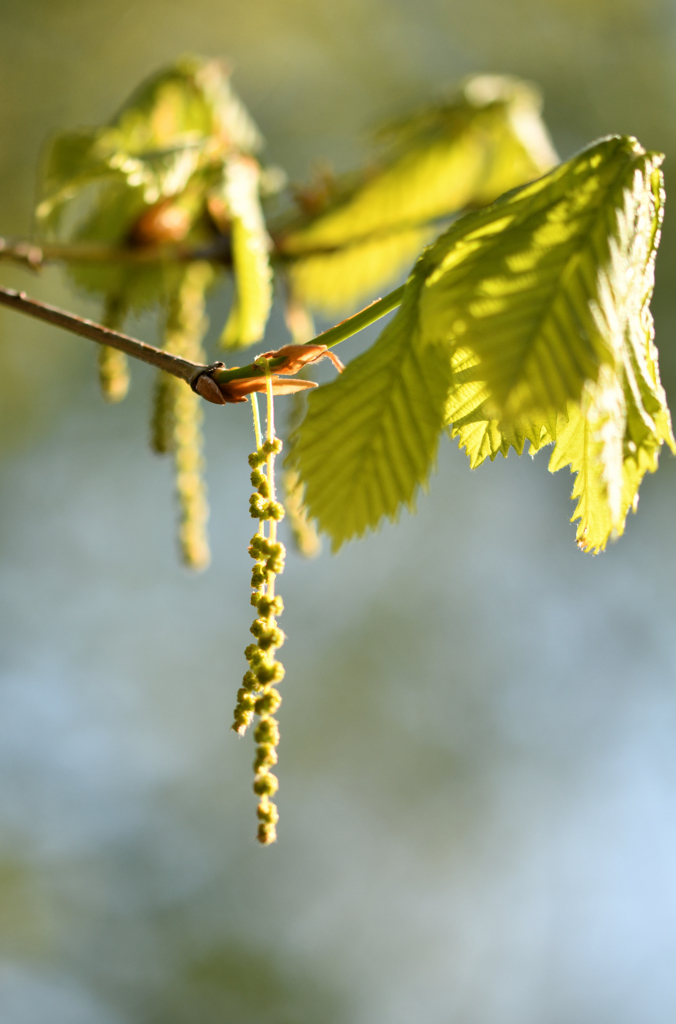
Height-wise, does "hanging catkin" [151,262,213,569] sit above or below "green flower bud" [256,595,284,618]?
above

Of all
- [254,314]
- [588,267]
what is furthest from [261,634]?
[254,314]

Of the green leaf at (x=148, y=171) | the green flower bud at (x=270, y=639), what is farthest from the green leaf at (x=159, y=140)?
the green flower bud at (x=270, y=639)

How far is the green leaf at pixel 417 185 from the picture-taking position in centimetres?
141

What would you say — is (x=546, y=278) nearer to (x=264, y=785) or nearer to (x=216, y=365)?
(x=216, y=365)

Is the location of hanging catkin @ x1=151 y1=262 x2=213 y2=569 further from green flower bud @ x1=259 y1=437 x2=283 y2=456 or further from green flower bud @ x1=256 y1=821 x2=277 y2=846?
green flower bud @ x1=256 y1=821 x2=277 y2=846

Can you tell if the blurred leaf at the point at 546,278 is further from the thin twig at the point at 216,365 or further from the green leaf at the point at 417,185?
the green leaf at the point at 417,185

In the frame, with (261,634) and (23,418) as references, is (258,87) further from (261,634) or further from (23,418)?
(261,634)

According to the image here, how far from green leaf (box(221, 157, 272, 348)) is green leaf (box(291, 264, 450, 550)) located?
503mm

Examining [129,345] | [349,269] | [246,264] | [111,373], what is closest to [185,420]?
[111,373]

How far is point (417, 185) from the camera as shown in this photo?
4.85 feet

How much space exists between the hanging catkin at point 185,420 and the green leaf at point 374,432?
57 cm

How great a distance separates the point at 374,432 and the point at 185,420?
25.1 inches

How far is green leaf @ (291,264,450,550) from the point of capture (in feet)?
1.83

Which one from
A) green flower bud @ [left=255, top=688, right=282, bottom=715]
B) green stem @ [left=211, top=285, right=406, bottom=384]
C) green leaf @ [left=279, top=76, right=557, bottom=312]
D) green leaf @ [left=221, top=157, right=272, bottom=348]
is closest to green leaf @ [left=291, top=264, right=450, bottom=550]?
green stem @ [left=211, top=285, right=406, bottom=384]
